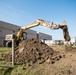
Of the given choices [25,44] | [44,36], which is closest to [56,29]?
[25,44]

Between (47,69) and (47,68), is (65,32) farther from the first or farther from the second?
(47,69)

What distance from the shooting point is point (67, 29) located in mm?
12703

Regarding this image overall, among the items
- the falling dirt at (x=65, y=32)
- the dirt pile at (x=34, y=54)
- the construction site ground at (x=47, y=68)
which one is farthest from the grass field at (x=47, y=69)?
the falling dirt at (x=65, y=32)

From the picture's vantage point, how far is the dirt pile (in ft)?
33.4

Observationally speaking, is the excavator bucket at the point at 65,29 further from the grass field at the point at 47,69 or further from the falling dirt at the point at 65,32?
the grass field at the point at 47,69

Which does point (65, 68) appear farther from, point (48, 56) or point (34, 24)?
point (34, 24)

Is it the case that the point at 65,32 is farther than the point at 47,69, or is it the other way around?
the point at 65,32

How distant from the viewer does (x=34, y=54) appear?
10977 millimetres

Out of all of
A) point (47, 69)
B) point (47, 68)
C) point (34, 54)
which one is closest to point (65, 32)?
point (34, 54)

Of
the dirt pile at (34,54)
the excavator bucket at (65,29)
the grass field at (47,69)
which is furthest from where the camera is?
the excavator bucket at (65,29)

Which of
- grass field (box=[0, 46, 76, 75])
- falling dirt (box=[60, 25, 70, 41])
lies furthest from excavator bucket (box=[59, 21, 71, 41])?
grass field (box=[0, 46, 76, 75])

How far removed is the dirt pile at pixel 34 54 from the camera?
1018cm

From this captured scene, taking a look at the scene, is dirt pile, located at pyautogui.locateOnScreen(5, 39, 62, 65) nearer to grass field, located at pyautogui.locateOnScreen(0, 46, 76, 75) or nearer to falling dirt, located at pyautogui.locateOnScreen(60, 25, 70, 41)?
grass field, located at pyautogui.locateOnScreen(0, 46, 76, 75)

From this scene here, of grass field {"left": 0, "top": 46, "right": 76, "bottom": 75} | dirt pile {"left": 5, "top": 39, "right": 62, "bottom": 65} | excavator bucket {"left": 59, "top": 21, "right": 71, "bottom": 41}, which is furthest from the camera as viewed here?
excavator bucket {"left": 59, "top": 21, "right": 71, "bottom": 41}
